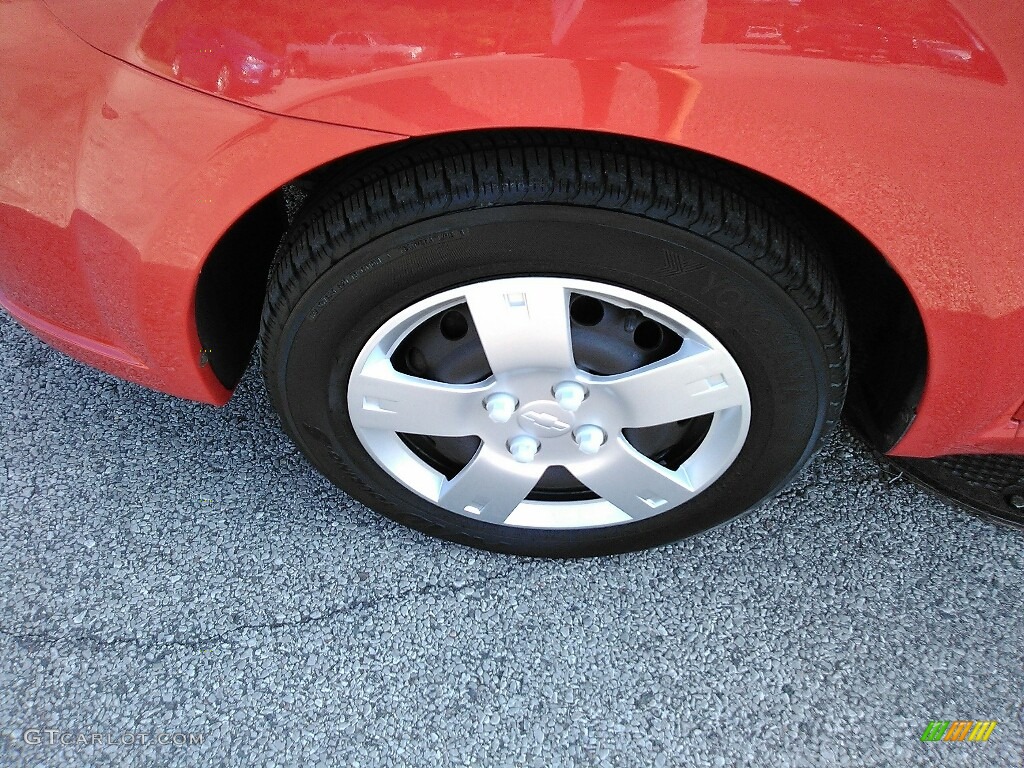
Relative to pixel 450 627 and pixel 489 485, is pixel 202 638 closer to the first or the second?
pixel 450 627

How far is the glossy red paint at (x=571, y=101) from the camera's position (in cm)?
97

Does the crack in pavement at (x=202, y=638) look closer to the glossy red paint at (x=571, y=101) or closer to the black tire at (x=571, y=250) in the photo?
the black tire at (x=571, y=250)

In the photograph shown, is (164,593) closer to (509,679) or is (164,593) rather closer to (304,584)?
(304,584)

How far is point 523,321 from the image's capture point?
122 cm

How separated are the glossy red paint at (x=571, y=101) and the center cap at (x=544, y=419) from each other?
0.48 meters

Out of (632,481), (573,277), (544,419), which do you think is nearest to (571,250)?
(573,277)

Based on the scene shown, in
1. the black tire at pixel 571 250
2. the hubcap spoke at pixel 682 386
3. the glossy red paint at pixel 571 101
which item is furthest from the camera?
the hubcap spoke at pixel 682 386

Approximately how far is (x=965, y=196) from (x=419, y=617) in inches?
44.7

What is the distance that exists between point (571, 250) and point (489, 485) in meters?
0.51

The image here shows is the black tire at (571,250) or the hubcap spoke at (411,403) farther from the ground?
the black tire at (571,250)

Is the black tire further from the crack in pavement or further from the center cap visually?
the crack in pavement

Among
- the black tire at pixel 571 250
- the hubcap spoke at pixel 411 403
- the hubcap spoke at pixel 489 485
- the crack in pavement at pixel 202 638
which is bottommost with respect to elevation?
the crack in pavement at pixel 202 638

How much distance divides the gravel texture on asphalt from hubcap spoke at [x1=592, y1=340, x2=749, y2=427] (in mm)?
456

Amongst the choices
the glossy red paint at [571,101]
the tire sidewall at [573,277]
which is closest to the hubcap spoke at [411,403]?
the tire sidewall at [573,277]
